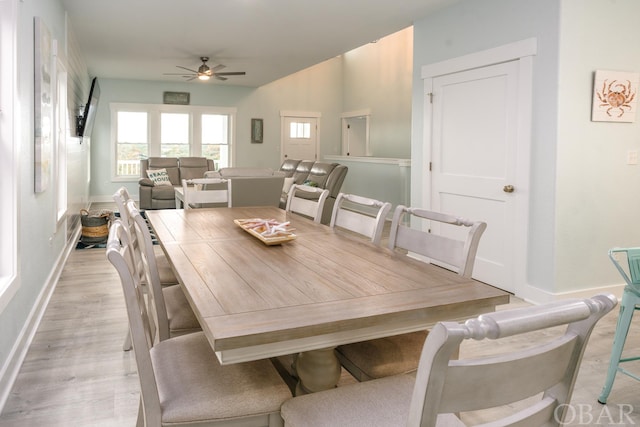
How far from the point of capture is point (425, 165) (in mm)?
4875

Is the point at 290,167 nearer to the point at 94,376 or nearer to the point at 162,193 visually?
the point at 162,193

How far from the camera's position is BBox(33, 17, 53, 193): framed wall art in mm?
3004

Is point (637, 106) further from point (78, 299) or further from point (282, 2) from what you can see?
point (78, 299)

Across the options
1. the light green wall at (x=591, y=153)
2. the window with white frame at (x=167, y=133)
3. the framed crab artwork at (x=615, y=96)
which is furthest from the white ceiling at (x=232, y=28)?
the window with white frame at (x=167, y=133)

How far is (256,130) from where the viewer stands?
1095 centimetres

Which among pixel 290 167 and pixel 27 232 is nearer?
pixel 27 232

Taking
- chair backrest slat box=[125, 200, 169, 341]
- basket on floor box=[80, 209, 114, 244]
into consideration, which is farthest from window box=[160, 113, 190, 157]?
chair backrest slat box=[125, 200, 169, 341]

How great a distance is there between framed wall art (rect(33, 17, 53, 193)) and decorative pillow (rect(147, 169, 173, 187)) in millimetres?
5396

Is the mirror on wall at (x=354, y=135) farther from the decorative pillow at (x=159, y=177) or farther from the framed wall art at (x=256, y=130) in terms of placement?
the decorative pillow at (x=159, y=177)

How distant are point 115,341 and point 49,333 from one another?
1.54 feet

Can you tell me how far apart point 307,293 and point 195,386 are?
1.34 feet

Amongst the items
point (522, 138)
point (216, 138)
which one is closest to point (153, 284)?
point (522, 138)

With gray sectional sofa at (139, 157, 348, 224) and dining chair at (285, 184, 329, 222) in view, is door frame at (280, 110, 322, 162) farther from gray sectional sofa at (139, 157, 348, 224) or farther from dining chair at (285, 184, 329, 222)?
dining chair at (285, 184, 329, 222)

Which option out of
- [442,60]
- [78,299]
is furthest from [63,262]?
[442,60]
